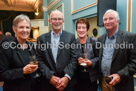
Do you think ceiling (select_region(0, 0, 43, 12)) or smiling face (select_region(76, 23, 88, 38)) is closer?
smiling face (select_region(76, 23, 88, 38))

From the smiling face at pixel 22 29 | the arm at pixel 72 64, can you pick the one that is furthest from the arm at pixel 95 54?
the smiling face at pixel 22 29

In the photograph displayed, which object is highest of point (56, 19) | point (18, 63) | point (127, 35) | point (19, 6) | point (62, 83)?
point (19, 6)

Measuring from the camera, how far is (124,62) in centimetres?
153

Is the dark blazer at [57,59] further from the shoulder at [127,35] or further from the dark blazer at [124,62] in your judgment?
the shoulder at [127,35]

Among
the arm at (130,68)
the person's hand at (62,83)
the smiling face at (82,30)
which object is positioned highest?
the smiling face at (82,30)

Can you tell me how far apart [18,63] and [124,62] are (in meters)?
1.32

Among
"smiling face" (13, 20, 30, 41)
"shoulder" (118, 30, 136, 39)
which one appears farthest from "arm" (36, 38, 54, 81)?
"shoulder" (118, 30, 136, 39)

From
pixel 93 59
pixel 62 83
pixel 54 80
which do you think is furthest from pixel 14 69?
pixel 93 59

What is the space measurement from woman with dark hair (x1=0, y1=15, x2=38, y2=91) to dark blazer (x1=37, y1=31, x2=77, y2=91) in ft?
0.64

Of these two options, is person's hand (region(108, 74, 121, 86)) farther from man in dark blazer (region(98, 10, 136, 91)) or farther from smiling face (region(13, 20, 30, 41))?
smiling face (region(13, 20, 30, 41))

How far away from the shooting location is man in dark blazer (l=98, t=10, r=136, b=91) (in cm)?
145

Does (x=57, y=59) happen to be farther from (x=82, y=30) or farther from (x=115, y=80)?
(x=115, y=80)

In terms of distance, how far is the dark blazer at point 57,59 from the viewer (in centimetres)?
158

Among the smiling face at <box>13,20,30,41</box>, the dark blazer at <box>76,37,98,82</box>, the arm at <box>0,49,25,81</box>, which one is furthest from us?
the dark blazer at <box>76,37,98,82</box>
